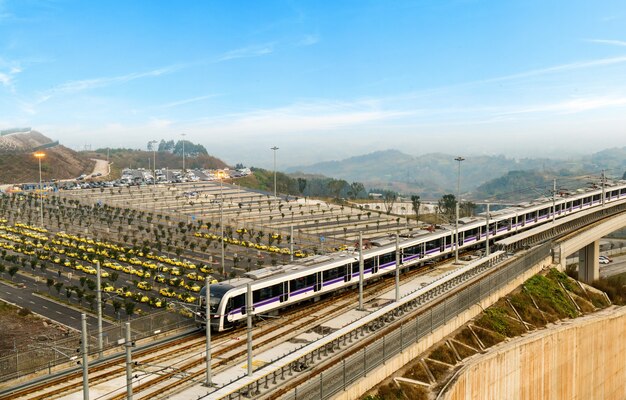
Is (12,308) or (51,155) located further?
(51,155)

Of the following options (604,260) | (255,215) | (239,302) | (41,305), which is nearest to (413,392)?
(239,302)

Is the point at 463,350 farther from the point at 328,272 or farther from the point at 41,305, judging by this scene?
the point at 41,305

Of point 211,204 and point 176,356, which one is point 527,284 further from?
point 211,204

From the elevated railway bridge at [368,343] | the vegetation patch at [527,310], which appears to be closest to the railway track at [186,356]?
the elevated railway bridge at [368,343]

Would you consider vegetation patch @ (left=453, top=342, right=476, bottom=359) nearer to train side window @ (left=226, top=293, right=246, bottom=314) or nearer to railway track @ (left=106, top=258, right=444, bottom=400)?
railway track @ (left=106, top=258, right=444, bottom=400)

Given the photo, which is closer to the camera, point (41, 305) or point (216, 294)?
point (216, 294)

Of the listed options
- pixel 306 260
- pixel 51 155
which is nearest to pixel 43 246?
pixel 306 260

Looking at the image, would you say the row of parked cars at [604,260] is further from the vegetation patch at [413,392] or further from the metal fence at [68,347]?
the metal fence at [68,347]
